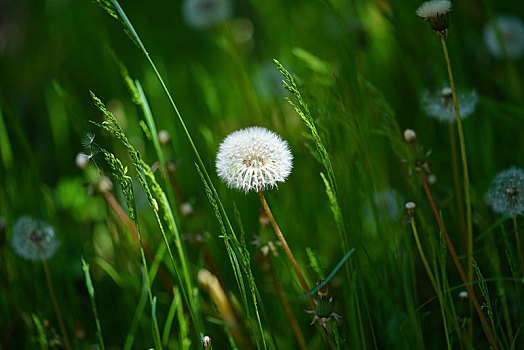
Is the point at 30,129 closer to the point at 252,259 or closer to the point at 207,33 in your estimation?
the point at 207,33

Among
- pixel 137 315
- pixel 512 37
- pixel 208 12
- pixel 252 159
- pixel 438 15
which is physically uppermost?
pixel 208 12

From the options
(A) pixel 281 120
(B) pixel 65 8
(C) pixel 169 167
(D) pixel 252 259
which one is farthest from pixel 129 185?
(B) pixel 65 8

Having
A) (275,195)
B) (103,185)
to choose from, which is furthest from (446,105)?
(103,185)

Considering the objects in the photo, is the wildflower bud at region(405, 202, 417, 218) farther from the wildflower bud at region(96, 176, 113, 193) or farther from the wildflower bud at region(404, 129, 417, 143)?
the wildflower bud at region(96, 176, 113, 193)

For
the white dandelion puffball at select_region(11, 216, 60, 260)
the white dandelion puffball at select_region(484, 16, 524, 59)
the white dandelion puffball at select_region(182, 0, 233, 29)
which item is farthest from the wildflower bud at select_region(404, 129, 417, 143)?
the white dandelion puffball at select_region(182, 0, 233, 29)

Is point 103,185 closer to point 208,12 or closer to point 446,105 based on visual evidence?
point 446,105

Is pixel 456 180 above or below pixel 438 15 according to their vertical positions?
below
